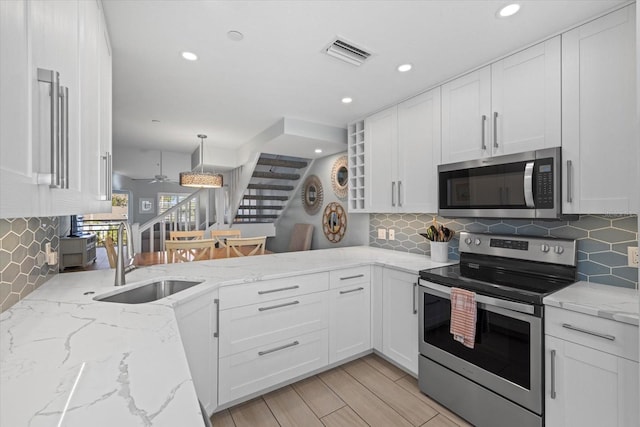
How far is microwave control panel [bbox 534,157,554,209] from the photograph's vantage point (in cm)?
167

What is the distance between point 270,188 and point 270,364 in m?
3.83

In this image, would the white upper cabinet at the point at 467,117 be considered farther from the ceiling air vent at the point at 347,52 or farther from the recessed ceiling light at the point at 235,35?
the recessed ceiling light at the point at 235,35

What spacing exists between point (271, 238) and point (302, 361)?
4270mm

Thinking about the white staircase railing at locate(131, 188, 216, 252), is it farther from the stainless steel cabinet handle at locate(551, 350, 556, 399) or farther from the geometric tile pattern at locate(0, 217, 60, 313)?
the stainless steel cabinet handle at locate(551, 350, 556, 399)

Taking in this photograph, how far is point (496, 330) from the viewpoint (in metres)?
1.62

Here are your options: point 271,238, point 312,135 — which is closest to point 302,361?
point 312,135

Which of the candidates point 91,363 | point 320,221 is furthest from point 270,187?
point 91,363

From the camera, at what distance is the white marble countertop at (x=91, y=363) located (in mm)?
615

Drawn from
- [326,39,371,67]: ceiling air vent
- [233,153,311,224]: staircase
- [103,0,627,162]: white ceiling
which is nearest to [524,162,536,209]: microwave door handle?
[103,0,627,162]: white ceiling

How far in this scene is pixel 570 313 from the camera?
136cm

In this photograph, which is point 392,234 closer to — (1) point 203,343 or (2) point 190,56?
(1) point 203,343

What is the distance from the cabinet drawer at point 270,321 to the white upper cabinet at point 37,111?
123cm

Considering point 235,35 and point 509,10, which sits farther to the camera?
point 235,35

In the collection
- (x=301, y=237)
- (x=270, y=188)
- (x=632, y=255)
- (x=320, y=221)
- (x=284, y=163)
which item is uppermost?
(x=284, y=163)
